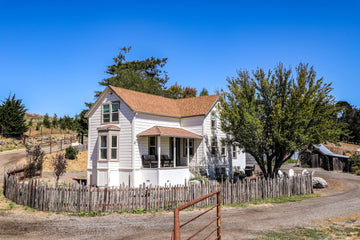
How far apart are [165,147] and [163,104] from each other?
437 centimetres

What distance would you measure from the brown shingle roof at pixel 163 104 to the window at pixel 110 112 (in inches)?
45.1

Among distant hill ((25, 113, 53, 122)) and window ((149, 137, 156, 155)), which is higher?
distant hill ((25, 113, 53, 122))

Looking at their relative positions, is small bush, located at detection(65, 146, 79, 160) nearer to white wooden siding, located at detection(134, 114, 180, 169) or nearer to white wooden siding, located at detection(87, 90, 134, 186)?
white wooden siding, located at detection(87, 90, 134, 186)

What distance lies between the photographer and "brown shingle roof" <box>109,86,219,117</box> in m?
23.0

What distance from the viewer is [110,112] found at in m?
23.2

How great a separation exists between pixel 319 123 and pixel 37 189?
709 inches

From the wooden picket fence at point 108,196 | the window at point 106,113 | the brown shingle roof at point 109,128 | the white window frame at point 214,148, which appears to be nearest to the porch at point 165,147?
the white window frame at point 214,148

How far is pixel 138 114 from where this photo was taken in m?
22.3

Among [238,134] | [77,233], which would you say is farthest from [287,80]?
[77,233]

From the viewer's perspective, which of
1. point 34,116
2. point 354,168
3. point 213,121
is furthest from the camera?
point 34,116

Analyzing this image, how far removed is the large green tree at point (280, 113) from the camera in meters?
18.9

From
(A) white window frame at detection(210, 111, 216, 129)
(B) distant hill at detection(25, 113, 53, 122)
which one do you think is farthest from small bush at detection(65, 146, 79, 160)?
(B) distant hill at detection(25, 113, 53, 122)

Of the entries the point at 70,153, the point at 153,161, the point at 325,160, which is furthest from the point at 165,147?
Answer: the point at 325,160

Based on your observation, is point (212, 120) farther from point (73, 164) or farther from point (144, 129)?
point (73, 164)
